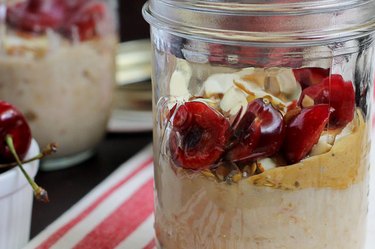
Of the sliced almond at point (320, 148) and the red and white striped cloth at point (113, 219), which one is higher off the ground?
the sliced almond at point (320, 148)

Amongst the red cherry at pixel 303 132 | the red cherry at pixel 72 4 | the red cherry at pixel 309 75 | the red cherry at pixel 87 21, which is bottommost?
the red cherry at pixel 87 21

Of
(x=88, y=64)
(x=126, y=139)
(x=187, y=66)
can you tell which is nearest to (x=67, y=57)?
(x=88, y=64)

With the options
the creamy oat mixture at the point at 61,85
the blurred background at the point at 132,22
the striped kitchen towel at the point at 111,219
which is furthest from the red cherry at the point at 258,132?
the blurred background at the point at 132,22

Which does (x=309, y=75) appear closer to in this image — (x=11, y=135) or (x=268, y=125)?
(x=268, y=125)

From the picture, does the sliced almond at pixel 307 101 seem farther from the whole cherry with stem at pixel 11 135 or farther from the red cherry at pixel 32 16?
the red cherry at pixel 32 16

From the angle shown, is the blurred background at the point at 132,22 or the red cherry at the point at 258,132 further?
the blurred background at the point at 132,22

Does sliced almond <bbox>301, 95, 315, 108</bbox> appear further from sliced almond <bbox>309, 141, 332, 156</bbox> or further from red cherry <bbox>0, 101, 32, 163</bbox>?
red cherry <bbox>0, 101, 32, 163</bbox>

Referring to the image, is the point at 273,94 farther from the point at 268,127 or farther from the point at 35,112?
the point at 35,112
